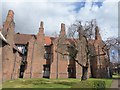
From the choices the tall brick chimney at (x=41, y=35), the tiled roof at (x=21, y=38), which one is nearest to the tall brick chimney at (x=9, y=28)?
the tiled roof at (x=21, y=38)

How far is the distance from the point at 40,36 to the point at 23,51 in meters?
6.28

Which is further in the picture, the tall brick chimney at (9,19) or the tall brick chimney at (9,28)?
the tall brick chimney at (9,19)

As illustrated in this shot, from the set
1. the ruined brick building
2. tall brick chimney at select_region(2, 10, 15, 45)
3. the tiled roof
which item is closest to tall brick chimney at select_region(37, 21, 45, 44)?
the ruined brick building

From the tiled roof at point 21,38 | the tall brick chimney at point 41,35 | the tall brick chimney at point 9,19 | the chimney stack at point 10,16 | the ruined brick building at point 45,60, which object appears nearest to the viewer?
the tall brick chimney at point 9,19

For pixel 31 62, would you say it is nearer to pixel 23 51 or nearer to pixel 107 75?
pixel 23 51

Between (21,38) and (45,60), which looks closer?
(45,60)

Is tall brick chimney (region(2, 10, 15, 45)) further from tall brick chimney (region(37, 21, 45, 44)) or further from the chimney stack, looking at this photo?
tall brick chimney (region(37, 21, 45, 44))

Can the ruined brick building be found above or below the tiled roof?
below

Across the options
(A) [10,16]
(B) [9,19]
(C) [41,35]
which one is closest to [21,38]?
(C) [41,35]

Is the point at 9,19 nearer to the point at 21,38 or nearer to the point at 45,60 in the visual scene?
the point at 21,38

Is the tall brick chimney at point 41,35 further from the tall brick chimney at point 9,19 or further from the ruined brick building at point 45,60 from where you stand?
the tall brick chimney at point 9,19

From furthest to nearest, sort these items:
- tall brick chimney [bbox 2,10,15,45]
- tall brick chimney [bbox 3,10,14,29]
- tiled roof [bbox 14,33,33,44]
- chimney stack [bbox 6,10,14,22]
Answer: tiled roof [bbox 14,33,33,44]
chimney stack [bbox 6,10,14,22]
tall brick chimney [bbox 3,10,14,29]
tall brick chimney [bbox 2,10,15,45]

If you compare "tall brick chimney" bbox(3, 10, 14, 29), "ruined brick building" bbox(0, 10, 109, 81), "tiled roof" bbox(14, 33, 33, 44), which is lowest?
"ruined brick building" bbox(0, 10, 109, 81)

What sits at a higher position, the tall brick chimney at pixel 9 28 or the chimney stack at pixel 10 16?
the chimney stack at pixel 10 16
